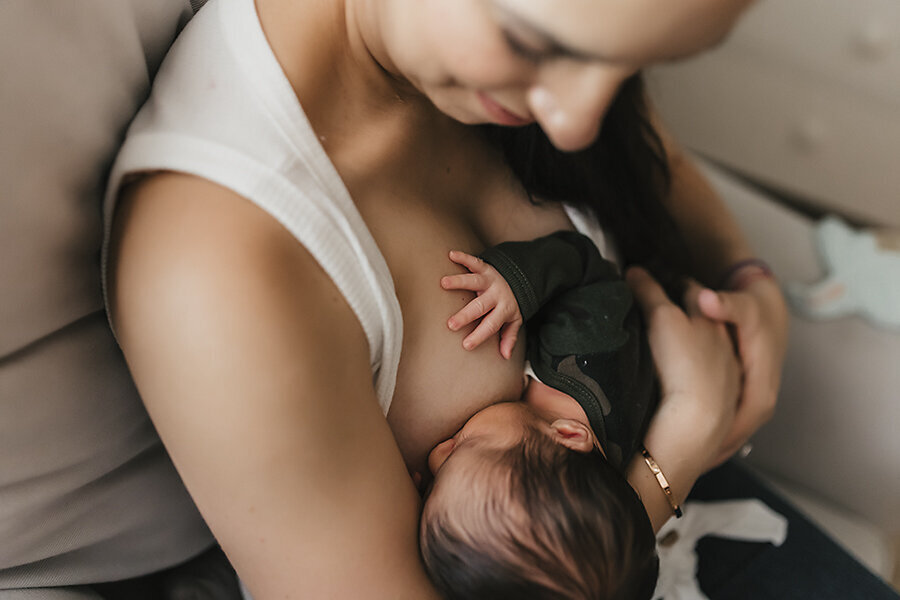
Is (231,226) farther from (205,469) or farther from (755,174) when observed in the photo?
(755,174)

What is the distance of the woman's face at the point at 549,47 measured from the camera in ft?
1.29

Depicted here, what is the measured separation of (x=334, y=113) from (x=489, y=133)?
8.6 inches

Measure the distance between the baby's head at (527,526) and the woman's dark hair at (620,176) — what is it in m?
0.30

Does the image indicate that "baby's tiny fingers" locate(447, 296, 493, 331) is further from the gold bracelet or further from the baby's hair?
the gold bracelet

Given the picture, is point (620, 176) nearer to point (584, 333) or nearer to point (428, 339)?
point (584, 333)

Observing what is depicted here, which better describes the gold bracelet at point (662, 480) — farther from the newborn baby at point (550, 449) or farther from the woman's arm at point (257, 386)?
the woman's arm at point (257, 386)

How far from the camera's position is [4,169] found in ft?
1.57

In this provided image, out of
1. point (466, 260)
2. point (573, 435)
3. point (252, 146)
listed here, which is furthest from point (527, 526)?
point (252, 146)

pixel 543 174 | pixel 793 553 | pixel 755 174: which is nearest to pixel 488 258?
pixel 543 174

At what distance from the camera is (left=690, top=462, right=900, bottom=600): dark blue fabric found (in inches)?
32.3

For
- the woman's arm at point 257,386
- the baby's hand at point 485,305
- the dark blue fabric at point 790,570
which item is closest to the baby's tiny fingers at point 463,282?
the baby's hand at point 485,305

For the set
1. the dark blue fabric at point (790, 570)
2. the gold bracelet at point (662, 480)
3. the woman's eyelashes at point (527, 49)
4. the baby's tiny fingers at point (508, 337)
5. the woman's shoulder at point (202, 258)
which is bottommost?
the dark blue fabric at point (790, 570)

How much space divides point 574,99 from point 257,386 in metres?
0.27

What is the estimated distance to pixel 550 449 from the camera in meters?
0.63
